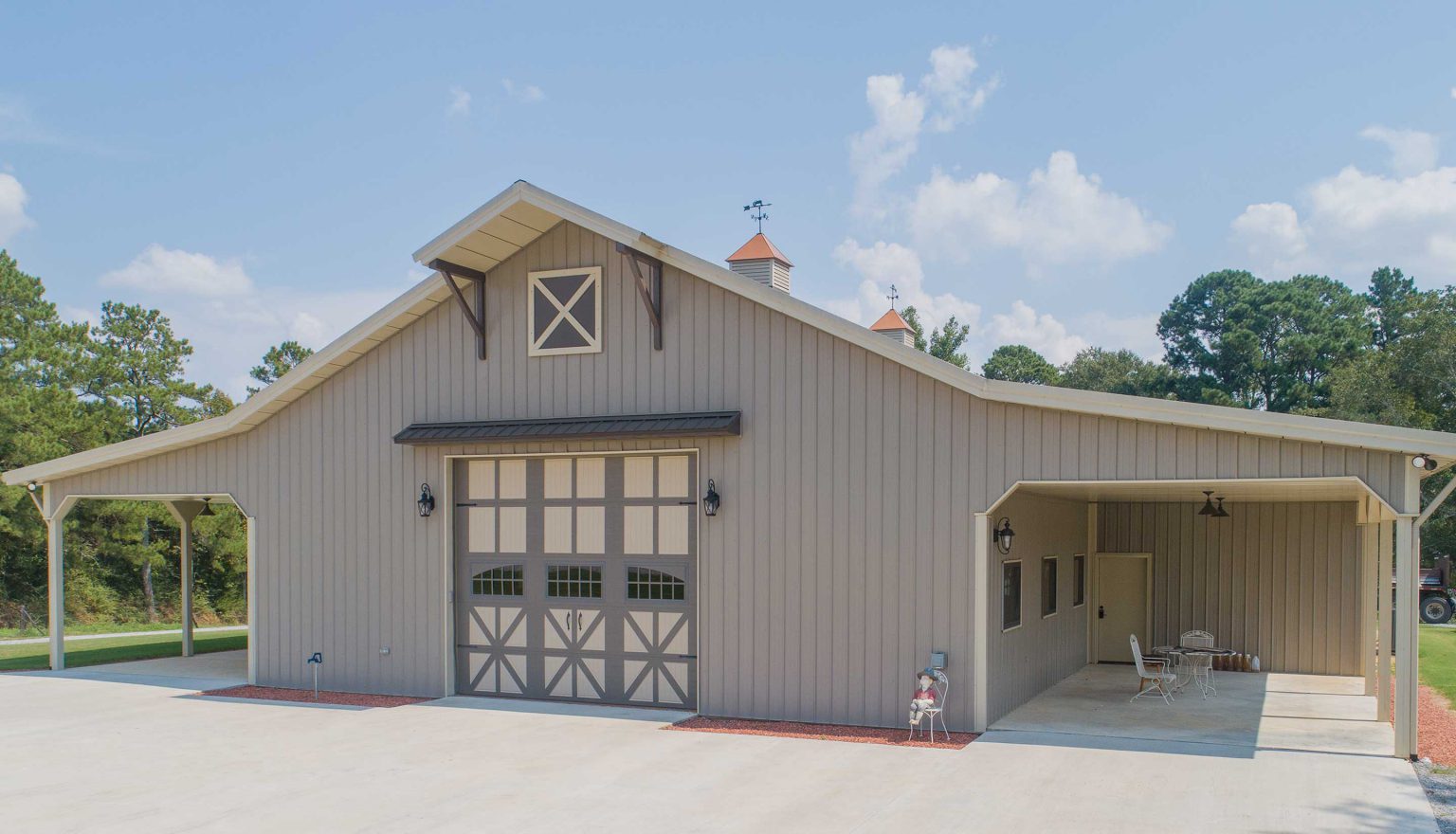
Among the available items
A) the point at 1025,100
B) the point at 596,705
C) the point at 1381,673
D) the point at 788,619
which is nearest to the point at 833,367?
the point at 788,619

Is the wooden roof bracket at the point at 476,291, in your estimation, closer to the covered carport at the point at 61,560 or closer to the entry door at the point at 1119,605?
the covered carport at the point at 61,560

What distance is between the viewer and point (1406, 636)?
9.17 m

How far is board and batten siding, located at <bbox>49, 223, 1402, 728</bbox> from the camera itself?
10.6 m

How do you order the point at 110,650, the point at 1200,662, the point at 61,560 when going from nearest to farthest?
the point at 1200,662, the point at 61,560, the point at 110,650

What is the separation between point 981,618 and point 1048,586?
386cm

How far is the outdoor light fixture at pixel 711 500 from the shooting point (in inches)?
457

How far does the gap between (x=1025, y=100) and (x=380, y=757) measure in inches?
701

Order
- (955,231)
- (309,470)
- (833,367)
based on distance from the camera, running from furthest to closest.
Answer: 1. (955,231)
2. (309,470)
3. (833,367)

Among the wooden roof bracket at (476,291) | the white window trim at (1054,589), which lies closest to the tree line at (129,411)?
the wooden roof bracket at (476,291)

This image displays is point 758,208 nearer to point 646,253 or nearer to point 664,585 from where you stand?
point 646,253

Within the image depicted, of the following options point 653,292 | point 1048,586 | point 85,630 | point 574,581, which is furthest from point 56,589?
point 1048,586

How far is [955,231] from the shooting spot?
47.1 m

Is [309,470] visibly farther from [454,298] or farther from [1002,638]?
[1002,638]

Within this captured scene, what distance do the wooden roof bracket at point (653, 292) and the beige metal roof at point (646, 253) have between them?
127mm
